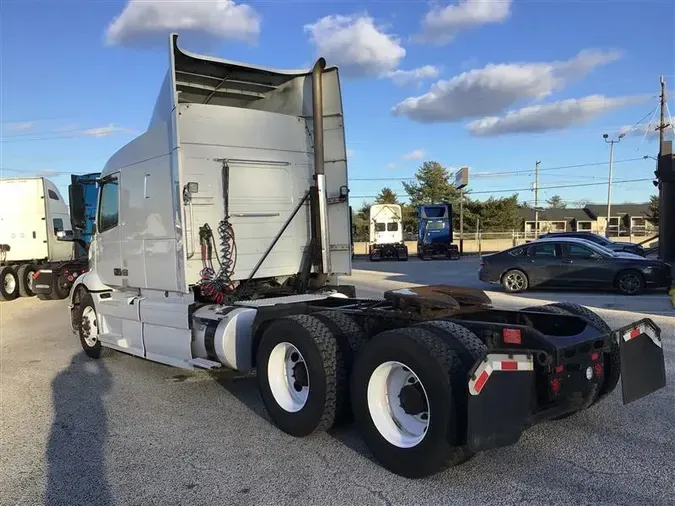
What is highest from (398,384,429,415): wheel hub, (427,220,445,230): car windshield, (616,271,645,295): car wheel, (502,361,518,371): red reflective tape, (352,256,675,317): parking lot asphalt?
(427,220,445,230): car windshield

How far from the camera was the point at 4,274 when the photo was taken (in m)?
18.8

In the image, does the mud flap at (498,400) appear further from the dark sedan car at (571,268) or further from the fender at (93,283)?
the dark sedan car at (571,268)

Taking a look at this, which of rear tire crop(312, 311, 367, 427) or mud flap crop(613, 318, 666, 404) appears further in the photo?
rear tire crop(312, 311, 367, 427)

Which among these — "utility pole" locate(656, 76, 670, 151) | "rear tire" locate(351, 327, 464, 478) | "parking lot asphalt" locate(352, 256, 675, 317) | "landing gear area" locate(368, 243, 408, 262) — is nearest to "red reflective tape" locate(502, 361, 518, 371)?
"rear tire" locate(351, 327, 464, 478)

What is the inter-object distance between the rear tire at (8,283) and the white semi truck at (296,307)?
11.8 metres

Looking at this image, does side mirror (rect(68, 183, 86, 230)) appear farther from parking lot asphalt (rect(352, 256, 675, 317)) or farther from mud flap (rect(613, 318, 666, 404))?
parking lot asphalt (rect(352, 256, 675, 317))

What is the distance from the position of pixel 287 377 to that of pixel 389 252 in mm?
30381

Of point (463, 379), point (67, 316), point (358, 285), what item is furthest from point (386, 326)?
point (358, 285)

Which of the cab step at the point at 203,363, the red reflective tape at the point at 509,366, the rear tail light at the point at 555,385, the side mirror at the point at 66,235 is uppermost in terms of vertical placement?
the side mirror at the point at 66,235

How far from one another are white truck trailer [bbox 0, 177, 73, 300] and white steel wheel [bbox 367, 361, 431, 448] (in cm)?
1666

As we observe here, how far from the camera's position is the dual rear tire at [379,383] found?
149 inches

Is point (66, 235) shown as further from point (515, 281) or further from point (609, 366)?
point (515, 281)

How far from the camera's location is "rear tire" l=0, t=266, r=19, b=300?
18.8 meters

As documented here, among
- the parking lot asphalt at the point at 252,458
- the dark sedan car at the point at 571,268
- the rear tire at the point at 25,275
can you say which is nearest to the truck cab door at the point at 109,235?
the parking lot asphalt at the point at 252,458
